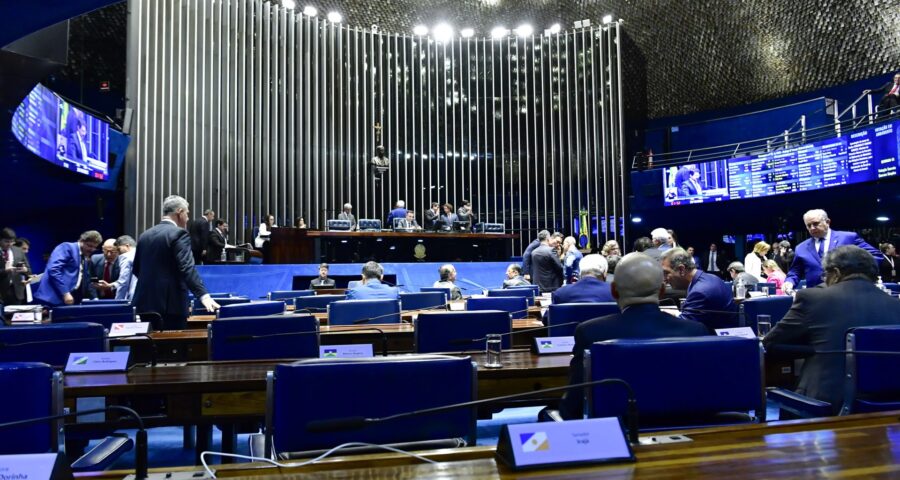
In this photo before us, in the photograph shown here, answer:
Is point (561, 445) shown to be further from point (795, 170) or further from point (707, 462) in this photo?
point (795, 170)

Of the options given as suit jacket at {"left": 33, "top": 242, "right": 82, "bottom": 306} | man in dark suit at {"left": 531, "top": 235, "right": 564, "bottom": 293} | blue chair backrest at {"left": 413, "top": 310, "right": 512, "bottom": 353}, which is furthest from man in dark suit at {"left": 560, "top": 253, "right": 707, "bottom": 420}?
man in dark suit at {"left": 531, "top": 235, "right": 564, "bottom": 293}

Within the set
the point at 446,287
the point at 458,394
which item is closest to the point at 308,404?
the point at 458,394

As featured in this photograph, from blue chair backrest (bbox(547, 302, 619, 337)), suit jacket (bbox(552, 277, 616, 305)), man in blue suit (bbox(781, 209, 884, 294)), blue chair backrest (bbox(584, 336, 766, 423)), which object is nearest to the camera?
blue chair backrest (bbox(584, 336, 766, 423))

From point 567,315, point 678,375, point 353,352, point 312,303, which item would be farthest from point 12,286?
point 678,375

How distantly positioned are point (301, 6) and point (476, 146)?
5471 mm

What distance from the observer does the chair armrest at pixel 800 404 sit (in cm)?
232

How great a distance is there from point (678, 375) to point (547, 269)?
6.25m

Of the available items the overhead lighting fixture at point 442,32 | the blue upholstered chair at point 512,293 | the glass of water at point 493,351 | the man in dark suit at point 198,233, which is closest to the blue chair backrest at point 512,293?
the blue upholstered chair at point 512,293

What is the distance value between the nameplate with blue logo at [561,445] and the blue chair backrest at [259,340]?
6.49ft

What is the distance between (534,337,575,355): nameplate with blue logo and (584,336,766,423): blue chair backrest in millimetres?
931

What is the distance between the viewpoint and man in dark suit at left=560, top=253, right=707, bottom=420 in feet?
6.84

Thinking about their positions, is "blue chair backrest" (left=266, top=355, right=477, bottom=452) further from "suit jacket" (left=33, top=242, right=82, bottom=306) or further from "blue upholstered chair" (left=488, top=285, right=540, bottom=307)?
"suit jacket" (left=33, top=242, right=82, bottom=306)

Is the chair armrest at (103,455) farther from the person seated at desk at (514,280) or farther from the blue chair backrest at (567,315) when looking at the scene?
the person seated at desk at (514,280)

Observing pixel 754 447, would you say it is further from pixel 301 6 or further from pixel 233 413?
pixel 301 6
